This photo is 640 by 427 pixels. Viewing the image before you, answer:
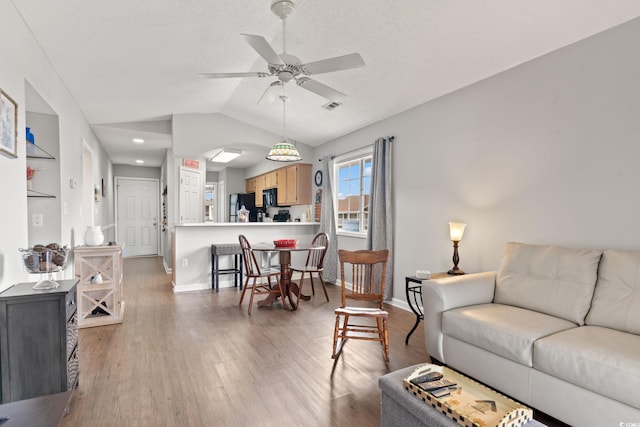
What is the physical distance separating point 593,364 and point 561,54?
2382 mm

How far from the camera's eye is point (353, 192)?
5.38 m

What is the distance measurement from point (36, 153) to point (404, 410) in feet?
12.1

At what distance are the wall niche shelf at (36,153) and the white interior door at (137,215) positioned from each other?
6.11 metres

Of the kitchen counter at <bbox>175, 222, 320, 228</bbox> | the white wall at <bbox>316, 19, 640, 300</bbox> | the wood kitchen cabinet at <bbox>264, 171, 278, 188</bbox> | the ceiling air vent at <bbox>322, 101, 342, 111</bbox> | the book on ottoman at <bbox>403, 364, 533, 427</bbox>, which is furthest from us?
the wood kitchen cabinet at <bbox>264, 171, 278, 188</bbox>

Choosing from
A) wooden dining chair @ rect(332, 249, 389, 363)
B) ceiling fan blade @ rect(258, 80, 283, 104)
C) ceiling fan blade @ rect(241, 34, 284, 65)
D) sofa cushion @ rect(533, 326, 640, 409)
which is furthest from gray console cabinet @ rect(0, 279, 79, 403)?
sofa cushion @ rect(533, 326, 640, 409)

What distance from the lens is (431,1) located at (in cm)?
240

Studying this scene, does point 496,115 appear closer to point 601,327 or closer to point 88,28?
point 601,327

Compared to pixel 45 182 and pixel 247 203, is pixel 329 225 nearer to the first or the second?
pixel 247 203

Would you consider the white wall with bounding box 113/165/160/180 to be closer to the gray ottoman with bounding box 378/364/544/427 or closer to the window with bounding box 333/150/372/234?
the window with bounding box 333/150/372/234

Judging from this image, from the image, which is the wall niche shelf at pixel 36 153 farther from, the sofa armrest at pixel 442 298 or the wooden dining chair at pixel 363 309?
the sofa armrest at pixel 442 298

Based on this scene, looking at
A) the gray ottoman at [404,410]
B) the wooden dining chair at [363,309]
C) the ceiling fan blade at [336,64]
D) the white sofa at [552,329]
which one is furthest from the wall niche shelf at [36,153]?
the white sofa at [552,329]

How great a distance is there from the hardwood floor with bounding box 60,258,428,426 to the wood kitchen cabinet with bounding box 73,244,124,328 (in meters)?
0.15

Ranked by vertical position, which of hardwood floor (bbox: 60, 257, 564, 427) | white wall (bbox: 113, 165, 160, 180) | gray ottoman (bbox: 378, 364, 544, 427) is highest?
white wall (bbox: 113, 165, 160, 180)

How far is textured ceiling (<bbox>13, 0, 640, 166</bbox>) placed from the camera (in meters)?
2.37
